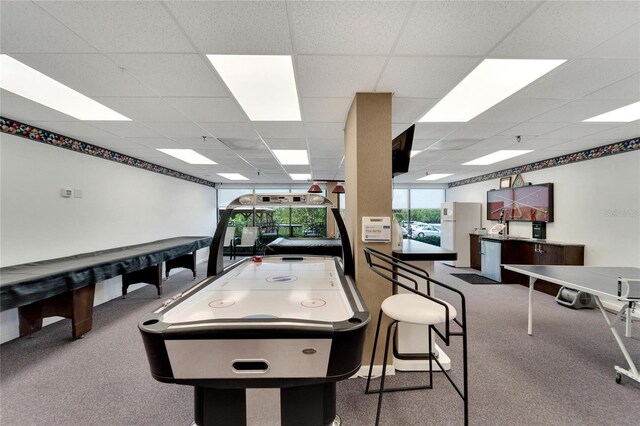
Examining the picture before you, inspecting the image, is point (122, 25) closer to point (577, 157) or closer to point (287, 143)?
point (287, 143)

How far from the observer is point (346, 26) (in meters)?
1.63

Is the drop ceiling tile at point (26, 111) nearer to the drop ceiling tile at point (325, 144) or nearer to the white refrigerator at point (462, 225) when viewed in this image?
the drop ceiling tile at point (325, 144)

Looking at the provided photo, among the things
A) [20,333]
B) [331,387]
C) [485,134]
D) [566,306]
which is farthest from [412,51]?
[20,333]

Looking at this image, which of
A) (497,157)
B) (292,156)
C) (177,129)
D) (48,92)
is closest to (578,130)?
(497,157)

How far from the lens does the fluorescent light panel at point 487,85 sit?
2059mm

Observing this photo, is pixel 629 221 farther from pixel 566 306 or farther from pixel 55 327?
pixel 55 327

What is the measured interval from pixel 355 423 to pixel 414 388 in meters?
0.62

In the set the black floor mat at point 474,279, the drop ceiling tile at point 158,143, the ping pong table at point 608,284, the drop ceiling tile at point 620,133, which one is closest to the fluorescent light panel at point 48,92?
the drop ceiling tile at point 158,143

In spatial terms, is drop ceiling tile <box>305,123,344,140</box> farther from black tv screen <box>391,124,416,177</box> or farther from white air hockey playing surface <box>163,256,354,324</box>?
white air hockey playing surface <box>163,256,354,324</box>

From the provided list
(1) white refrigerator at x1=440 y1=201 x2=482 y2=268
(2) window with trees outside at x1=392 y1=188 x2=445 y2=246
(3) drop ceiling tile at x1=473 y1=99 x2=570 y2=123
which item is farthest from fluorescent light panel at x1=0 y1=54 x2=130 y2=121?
(2) window with trees outside at x1=392 y1=188 x2=445 y2=246

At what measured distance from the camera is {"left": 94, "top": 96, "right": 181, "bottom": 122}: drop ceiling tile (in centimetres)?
262

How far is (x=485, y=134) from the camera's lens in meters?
3.74

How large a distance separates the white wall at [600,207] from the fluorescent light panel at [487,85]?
10.5 ft

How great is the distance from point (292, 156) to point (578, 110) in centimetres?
413
